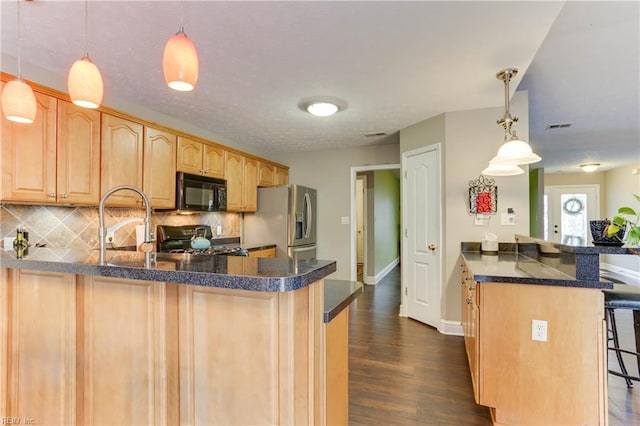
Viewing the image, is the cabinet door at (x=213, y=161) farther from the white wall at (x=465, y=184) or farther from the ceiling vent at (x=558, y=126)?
the ceiling vent at (x=558, y=126)

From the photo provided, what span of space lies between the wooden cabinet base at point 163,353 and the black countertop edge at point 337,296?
6 centimetres

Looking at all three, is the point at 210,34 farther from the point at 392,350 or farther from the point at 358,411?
the point at 392,350

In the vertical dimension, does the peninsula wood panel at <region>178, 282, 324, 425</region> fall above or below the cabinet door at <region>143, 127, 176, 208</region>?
below

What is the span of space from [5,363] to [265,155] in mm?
4265

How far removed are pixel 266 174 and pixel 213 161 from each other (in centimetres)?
113

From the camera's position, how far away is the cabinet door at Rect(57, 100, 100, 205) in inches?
95.1

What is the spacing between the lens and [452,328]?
3.38 metres

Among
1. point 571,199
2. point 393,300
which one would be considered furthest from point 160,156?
point 571,199

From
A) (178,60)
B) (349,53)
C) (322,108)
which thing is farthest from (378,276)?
(178,60)

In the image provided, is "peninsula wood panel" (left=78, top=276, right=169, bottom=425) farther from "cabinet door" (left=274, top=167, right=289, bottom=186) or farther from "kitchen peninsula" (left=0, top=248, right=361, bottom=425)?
"cabinet door" (left=274, top=167, right=289, bottom=186)

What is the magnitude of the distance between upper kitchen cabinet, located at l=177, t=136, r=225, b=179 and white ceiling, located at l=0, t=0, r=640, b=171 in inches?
12.2

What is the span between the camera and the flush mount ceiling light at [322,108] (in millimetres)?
3049

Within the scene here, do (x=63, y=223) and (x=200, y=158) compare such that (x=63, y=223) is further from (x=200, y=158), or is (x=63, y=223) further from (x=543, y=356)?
(x=543, y=356)

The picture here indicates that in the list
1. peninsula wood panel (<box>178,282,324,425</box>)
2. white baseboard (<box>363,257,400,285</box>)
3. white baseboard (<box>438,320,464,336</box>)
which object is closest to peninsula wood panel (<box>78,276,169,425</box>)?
peninsula wood panel (<box>178,282,324,425</box>)
